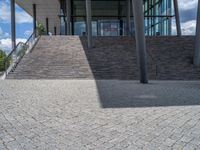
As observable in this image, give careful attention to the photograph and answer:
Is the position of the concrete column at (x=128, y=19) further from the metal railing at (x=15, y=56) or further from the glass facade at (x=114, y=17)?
the metal railing at (x=15, y=56)

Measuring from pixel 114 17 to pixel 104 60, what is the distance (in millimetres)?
17902

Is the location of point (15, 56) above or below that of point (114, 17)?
below

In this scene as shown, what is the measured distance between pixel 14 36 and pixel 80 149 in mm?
29313

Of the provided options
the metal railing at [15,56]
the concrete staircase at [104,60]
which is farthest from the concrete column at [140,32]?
the metal railing at [15,56]

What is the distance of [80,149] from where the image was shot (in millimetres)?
4707

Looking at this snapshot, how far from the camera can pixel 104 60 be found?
69.1ft

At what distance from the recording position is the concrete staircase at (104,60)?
Result: 1892 cm

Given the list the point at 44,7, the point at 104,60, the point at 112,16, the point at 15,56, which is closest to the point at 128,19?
the point at 112,16

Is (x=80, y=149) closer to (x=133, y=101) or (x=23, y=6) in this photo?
(x=133, y=101)

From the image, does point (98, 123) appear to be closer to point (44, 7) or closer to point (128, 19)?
point (128, 19)

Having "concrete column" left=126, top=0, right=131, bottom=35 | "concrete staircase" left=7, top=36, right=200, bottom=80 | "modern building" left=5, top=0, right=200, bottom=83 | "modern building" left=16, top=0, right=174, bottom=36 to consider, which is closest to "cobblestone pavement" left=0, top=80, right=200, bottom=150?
"concrete staircase" left=7, top=36, right=200, bottom=80

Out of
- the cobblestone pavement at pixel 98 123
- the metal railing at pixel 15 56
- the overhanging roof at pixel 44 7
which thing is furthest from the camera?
the overhanging roof at pixel 44 7

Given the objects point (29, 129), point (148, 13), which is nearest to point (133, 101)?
point (29, 129)

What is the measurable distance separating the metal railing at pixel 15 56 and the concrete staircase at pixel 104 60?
0.36 m
